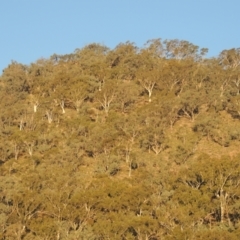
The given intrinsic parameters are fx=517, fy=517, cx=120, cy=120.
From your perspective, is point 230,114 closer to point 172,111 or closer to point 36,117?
point 172,111

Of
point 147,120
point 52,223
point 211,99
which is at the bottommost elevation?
point 52,223

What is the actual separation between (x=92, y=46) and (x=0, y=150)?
2331 inches

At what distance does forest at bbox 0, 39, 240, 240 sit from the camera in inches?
2044

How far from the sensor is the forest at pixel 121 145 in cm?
5191

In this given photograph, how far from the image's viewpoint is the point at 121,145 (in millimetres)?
76125

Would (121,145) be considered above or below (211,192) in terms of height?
above

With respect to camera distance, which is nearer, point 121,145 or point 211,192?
point 211,192

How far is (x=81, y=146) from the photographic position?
254 feet

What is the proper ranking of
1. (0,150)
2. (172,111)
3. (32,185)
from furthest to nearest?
(172,111) < (0,150) < (32,185)

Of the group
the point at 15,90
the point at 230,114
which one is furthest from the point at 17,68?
the point at 230,114

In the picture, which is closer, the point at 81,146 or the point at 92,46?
the point at 81,146

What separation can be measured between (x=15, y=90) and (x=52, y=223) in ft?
208


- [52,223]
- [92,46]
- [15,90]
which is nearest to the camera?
[52,223]

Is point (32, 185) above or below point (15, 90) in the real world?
below
